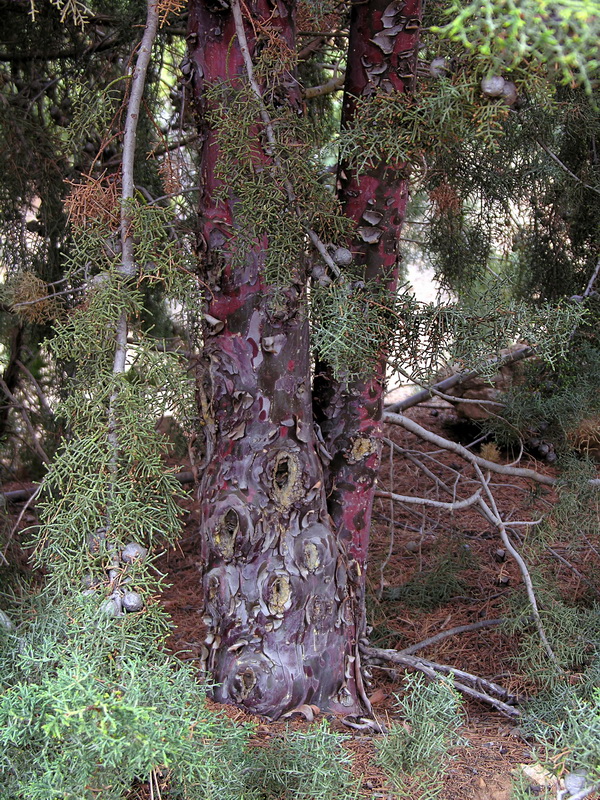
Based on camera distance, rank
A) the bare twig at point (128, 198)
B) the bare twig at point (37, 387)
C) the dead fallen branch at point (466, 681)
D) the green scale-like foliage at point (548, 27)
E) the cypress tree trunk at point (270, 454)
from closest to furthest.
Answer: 1. the green scale-like foliage at point (548, 27)
2. the bare twig at point (128, 198)
3. the cypress tree trunk at point (270, 454)
4. the dead fallen branch at point (466, 681)
5. the bare twig at point (37, 387)

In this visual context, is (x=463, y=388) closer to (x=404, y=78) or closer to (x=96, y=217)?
(x=404, y=78)

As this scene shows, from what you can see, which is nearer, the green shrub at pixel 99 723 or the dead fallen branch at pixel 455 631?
the green shrub at pixel 99 723

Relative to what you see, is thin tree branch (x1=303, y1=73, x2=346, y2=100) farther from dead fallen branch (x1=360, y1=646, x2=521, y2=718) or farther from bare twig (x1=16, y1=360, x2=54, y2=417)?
dead fallen branch (x1=360, y1=646, x2=521, y2=718)

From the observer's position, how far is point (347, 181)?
199 cm

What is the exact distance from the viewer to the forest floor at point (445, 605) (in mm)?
1712

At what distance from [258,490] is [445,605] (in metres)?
1.39

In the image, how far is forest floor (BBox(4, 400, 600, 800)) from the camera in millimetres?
1712

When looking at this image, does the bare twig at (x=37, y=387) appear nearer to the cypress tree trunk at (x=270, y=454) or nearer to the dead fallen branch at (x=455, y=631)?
the cypress tree trunk at (x=270, y=454)

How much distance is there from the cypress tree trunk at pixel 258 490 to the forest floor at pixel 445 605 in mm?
156

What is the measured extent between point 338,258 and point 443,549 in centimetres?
206

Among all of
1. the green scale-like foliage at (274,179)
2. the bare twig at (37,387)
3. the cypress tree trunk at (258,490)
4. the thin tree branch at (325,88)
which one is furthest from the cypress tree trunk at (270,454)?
the bare twig at (37,387)

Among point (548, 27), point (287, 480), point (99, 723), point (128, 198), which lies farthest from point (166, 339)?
point (548, 27)

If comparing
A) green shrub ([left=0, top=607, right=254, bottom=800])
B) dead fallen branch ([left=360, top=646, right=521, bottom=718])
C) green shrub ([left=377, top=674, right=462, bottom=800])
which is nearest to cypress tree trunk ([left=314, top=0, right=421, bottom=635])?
dead fallen branch ([left=360, top=646, right=521, bottom=718])

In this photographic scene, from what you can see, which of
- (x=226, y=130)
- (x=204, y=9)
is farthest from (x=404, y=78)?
(x=226, y=130)
